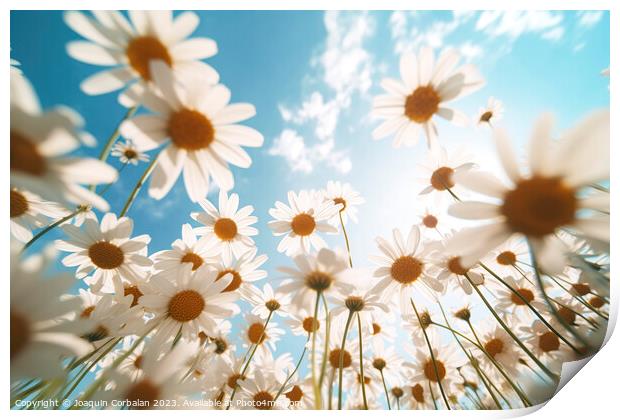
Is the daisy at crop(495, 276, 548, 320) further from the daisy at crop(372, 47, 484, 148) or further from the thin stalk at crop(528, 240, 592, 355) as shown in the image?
the daisy at crop(372, 47, 484, 148)

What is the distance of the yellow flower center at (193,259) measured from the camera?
2.05 feet

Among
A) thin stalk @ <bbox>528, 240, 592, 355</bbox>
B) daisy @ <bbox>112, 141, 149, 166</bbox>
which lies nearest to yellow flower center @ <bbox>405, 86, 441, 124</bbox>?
thin stalk @ <bbox>528, 240, 592, 355</bbox>

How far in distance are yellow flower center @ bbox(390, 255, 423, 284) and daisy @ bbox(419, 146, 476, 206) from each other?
153 mm

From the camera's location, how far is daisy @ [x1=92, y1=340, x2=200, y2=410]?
46 centimetres

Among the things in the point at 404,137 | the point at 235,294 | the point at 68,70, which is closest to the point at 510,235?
the point at 404,137

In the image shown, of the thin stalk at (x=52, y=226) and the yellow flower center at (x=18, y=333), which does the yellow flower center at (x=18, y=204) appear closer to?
the thin stalk at (x=52, y=226)

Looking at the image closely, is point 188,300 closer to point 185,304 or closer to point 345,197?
point 185,304

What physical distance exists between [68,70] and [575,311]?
3.16ft

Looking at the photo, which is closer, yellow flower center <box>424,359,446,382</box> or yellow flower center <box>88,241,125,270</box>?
yellow flower center <box>88,241,125,270</box>

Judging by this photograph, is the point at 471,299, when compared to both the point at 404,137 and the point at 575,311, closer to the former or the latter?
the point at 575,311

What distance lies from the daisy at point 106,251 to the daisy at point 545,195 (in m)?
0.56

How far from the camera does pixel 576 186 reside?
1.22 feet

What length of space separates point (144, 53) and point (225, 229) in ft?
1.29

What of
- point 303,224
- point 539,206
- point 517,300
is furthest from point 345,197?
point 517,300
